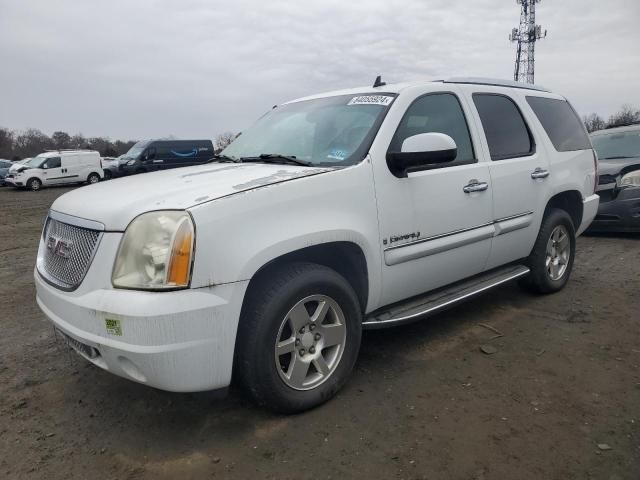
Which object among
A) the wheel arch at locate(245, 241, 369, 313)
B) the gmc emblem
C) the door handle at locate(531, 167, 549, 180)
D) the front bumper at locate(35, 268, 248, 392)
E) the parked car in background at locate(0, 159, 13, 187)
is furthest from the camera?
the parked car in background at locate(0, 159, 13, 187)

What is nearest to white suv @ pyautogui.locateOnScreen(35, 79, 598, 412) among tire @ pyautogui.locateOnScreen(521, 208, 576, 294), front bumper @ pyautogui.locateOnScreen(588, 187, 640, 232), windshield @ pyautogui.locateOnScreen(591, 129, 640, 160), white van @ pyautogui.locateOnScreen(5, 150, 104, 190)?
tire @ pyautogui.locateOnScreen(521, 208, 576, 294)

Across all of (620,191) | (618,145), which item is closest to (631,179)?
Result: (620,191)

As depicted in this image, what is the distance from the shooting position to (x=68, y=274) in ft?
8.30

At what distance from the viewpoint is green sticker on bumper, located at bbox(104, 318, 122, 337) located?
220 cm

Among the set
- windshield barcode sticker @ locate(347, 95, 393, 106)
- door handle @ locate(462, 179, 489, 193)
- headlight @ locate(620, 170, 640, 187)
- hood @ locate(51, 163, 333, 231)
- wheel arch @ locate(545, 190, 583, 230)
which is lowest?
headlight @ locate(620, 170, 640, 187)

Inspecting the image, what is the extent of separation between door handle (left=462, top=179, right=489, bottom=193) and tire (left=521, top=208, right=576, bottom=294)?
44.0 inches

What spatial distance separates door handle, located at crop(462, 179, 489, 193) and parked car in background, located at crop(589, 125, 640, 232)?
4.56 meters

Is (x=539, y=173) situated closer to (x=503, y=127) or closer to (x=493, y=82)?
(x=503, y=127)

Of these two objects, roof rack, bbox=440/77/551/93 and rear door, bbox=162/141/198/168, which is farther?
rear door, bbox=162/141/198/168

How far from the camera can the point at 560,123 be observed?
4.66 meters

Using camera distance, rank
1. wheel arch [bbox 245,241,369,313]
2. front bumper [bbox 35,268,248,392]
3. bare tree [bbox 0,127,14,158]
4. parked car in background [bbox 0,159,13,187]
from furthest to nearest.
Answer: bare tree [bbox 0,127,14,158]
parked car in background [bbox 0,159,13,187]
wheel arch [bbox 245,241,369,313]
front bumper [bbox 35,268,248,392]

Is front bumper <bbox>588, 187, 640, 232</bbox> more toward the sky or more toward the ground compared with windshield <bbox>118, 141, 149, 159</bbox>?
more toward the ground

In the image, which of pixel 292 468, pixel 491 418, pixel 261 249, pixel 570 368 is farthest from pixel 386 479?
pixel 570 368

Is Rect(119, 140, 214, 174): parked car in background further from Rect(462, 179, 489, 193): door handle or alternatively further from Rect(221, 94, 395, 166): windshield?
Rect(462, 179, 489, 193): door handle
